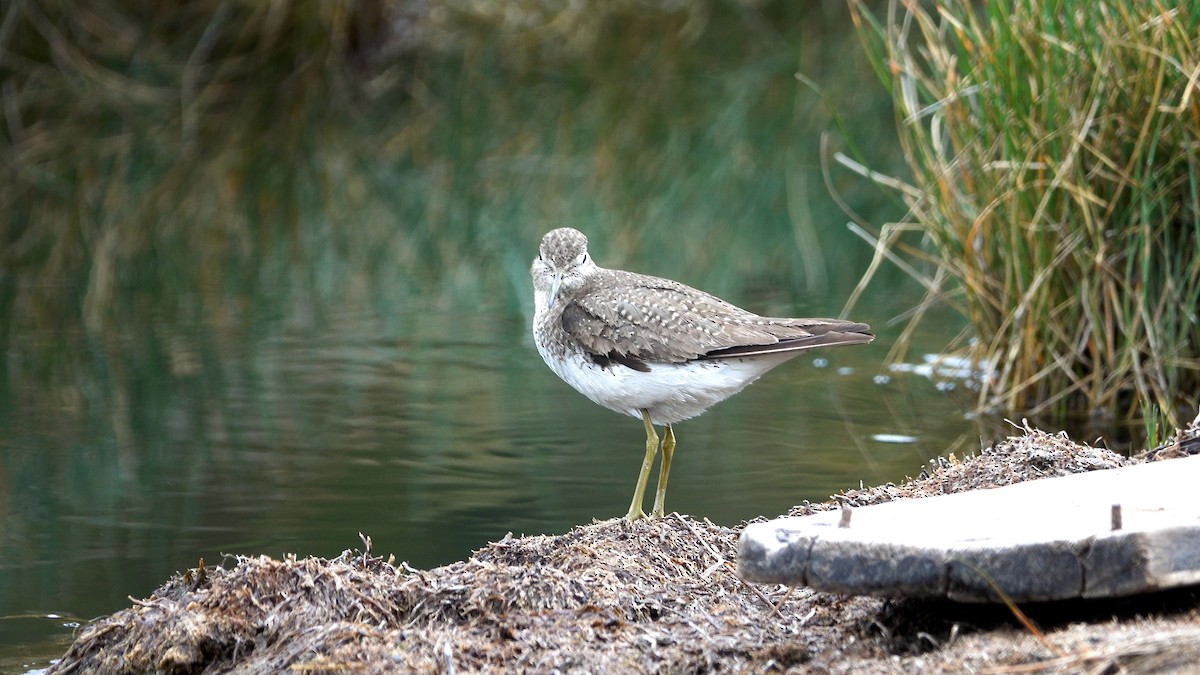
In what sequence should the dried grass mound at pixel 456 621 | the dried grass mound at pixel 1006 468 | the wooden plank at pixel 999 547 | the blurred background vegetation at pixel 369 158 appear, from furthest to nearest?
the blurred background vegetation at pixel 369 158
the dried grass mound at pixel 1006 468
the dried grass mound at pixel 456 621
the wooden plank at pixel 999 547

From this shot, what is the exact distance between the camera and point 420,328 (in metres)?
8.86

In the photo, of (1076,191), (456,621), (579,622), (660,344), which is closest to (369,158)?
(1076,191)

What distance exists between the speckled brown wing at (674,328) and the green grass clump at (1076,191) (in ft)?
6.62

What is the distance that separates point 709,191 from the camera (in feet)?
37.1

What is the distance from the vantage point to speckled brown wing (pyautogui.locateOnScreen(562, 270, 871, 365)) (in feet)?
15.4

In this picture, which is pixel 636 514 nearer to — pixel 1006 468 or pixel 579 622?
pixel 579 622

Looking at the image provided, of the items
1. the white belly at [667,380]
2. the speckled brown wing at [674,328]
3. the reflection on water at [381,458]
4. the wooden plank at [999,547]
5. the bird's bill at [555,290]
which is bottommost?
the reflection on water at [381,458]

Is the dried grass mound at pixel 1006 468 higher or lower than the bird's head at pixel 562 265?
lower

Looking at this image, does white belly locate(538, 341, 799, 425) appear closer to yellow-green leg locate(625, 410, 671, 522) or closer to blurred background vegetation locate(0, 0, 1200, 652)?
yellow-green leg locate(625, 410, 671, 522)

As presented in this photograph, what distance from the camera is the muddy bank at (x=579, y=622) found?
10.7ft

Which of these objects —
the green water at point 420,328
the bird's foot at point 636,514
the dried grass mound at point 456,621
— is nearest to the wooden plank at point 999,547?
the dried grass mound at point 456,621

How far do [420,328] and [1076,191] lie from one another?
3.97 meters

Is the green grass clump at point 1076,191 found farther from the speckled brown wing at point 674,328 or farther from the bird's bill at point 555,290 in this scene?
the bird's bill at point 555,290

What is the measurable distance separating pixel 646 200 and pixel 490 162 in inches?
73.5
